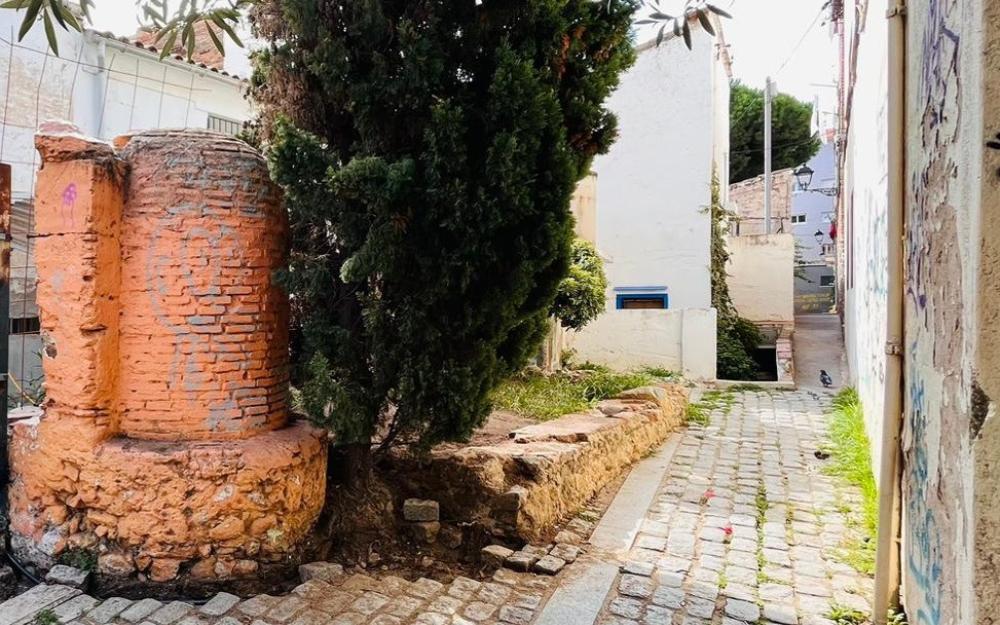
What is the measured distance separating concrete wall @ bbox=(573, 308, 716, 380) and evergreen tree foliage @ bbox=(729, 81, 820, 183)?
17.0 metres

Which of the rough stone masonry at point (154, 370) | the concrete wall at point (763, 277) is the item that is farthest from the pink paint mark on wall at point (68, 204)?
the concrete wall at point (763, 277)

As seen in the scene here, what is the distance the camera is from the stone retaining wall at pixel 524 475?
468 cm

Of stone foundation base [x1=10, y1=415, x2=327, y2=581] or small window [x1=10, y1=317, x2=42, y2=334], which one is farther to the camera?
small window [x1=10, y1=317, x2=42, y2=334]

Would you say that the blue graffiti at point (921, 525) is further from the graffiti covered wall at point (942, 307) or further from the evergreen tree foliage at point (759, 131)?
the evergreen tree foliage at point (759, 131)

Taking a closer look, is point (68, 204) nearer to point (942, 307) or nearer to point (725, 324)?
point (942, 307)

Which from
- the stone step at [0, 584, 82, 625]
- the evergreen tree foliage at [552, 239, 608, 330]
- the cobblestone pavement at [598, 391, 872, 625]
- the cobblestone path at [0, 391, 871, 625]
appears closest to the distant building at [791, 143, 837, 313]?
the evergreen tree foliage at [552, 239, 608, 330]

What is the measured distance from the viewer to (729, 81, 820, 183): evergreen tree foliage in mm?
28312

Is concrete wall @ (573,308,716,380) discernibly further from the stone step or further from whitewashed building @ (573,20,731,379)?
the stone step

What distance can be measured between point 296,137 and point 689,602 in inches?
132

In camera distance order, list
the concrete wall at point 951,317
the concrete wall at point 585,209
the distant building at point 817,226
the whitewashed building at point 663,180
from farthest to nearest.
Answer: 1. the distant building at point 817,226
2. the whitewashed building at point 663,180
3. the concrete wall at point 585,209
4. the concrete wall at point 951,317

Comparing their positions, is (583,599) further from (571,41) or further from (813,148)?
(813,148)

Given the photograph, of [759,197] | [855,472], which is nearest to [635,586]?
[855,472]

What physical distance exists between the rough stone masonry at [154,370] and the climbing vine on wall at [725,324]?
43.4 ft

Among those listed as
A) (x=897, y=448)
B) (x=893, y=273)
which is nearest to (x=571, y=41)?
(x=893, y=273)
